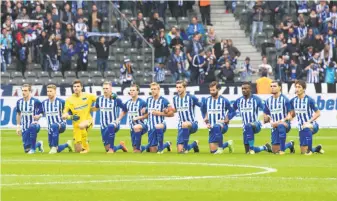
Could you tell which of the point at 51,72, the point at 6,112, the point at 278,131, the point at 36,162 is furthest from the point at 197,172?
the point at 51,72

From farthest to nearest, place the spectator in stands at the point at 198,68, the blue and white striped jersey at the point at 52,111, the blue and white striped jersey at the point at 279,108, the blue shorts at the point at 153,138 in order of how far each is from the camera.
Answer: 1. the spectator in stands at the point at 198,68
2. the blue and white striped jersey at the point at 52,111
3. the blue shorts at the point at 153,138
4. the blue and white striped jersey at the point at 279,108

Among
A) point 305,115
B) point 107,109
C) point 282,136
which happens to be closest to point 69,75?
point 107,109

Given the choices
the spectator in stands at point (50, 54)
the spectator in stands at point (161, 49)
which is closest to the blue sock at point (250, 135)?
the spectator in stands at point (50, 54)

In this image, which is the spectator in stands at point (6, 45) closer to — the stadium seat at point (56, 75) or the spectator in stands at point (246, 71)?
the stadium seat at point (56, 75)

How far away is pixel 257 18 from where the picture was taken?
4959 cm

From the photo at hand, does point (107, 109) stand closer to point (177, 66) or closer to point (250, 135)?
point (250, 135)

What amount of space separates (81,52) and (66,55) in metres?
0.67

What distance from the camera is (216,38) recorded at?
1949 inches

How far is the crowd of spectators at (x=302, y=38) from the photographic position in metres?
46.6

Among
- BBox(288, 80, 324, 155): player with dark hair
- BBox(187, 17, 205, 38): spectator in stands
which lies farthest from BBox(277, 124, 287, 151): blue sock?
BBox(187, 17, 205, 38): spectator in stands

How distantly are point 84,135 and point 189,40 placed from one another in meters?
20.3

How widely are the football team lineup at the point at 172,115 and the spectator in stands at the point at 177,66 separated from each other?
17199mm

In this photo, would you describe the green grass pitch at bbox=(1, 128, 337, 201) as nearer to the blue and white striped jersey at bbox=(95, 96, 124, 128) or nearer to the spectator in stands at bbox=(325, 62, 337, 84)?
the blue and white striped jersey at bbox=(95, 96, 124, 128)

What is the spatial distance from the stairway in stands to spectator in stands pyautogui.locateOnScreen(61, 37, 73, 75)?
812 cm
